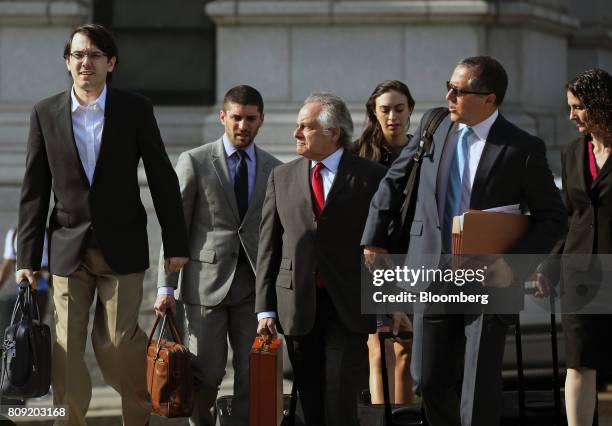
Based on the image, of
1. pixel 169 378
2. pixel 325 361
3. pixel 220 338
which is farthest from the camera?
pixel 220 338

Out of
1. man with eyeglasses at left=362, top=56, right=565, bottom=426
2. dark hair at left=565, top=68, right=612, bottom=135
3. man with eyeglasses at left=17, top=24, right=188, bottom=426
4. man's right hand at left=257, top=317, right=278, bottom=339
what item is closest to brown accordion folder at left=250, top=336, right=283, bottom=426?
man's right hand at left=257, top=317, right=278, bottom=339

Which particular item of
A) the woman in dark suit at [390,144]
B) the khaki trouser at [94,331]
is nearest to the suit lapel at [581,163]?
the woman in dark suit at [390,144]

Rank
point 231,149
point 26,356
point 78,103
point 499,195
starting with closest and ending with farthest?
point 499,195
point 26,356
point 78,103
point 231,149

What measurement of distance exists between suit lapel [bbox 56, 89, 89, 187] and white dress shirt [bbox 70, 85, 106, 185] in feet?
0.12

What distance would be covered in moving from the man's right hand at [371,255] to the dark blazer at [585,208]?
1.08 m

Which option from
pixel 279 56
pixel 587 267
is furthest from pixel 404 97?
pixel 279 56

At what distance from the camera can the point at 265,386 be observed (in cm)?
691

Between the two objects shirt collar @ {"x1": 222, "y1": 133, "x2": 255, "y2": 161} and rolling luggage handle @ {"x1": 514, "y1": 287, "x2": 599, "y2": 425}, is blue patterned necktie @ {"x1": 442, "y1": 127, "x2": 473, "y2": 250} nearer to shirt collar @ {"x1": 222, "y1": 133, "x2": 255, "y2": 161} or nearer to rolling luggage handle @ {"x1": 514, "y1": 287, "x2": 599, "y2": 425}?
rolling luggage handle @ {"x1": 514, "y1": 287, "x2": 599, "y2": 425}

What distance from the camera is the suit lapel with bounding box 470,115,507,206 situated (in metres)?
6.71

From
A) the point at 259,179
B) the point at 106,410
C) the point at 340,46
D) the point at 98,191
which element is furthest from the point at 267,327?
the point at 340,46

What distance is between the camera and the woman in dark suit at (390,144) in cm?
874

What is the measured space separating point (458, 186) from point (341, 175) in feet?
2.50

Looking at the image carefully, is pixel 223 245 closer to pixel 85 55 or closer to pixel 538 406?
pixel 85 55

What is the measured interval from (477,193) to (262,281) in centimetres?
130
